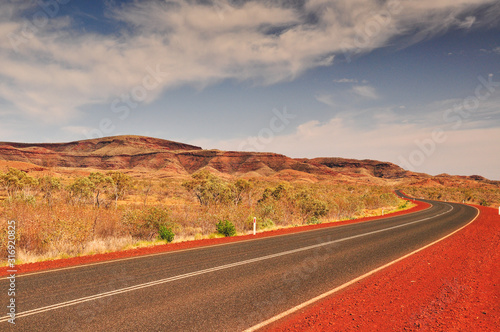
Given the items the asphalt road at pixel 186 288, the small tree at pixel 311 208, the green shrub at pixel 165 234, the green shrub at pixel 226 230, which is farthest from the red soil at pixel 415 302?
the small tree at pixel 311 208

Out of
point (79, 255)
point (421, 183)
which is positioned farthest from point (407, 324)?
point (421, 183)

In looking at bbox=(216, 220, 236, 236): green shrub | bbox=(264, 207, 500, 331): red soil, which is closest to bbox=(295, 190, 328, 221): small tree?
bbox=(216, 220, 236, 236): green shrub

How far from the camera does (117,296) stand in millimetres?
5535

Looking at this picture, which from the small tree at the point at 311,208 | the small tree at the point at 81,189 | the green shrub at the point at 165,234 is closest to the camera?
the green shrub at the point at 165,234

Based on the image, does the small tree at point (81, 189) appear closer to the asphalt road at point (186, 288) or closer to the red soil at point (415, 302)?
the asphalt road at point (186, 288)

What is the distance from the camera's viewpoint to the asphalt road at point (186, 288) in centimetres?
457

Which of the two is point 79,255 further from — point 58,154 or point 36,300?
point 58,154

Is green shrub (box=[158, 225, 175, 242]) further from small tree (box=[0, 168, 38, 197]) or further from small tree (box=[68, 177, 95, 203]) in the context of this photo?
small tree (box=[0, 168, 38, 197])

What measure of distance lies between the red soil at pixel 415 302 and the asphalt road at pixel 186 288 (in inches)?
22.4

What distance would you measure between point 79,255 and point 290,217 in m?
14.5

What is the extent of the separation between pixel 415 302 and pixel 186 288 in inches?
191

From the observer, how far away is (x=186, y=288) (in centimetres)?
606

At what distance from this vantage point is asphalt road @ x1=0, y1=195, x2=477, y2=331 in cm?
457

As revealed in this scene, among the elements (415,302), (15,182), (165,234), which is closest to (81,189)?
(15,182)
